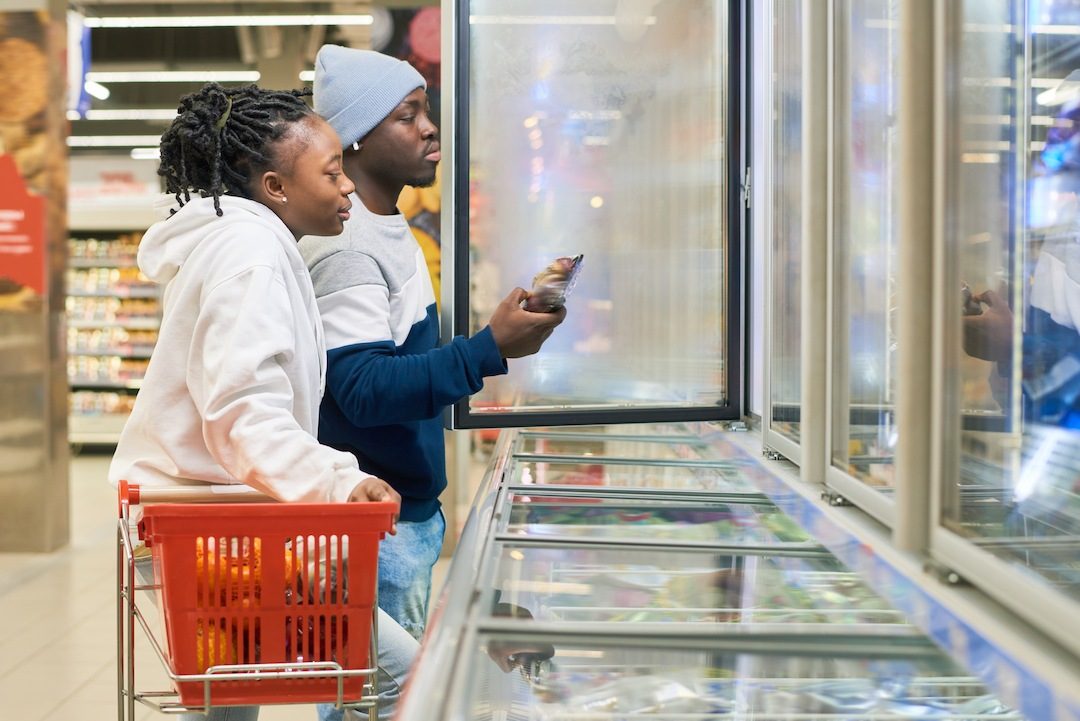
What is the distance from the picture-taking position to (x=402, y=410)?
2.20 m

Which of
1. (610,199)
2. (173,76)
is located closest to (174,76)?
(173,76)

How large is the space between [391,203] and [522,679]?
4.91 ft

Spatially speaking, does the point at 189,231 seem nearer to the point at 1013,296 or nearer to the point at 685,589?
the point at 685,589

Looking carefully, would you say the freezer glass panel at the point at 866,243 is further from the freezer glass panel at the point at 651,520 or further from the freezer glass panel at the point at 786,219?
the freezer glass panel at the point at 786,219

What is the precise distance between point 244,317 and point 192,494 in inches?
12.5

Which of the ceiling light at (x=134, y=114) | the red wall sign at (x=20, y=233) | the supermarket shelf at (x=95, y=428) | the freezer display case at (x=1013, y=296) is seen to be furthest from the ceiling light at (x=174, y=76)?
the freezer display case at (x=1013, y=296)

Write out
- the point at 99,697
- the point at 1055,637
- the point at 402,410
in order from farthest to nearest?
1. the point at 99,697
2. the point at 402,410
3. the point at 1055,637

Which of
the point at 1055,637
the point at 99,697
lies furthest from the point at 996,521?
the point at 99,697

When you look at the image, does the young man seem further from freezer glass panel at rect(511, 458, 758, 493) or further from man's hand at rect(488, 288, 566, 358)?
freezer glass panel at rect(511, 458, 758, 493)

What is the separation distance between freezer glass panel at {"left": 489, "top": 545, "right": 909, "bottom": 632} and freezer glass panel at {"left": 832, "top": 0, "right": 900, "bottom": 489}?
0.23 meters

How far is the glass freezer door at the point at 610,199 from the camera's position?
288 cm

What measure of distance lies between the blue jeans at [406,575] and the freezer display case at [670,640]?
0.47 meters

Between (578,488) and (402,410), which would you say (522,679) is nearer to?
(402,410)

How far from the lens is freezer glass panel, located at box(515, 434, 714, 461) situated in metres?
2.98
